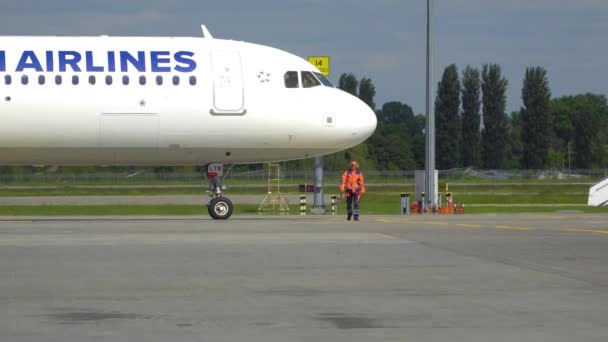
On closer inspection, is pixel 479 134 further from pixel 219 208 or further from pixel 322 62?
pixel 219 208

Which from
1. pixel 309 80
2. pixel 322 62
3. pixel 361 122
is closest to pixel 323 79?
pixel 309 80

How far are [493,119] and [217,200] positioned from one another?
295ft

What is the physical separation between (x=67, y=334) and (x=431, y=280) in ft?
20.0

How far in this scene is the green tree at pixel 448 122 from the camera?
114000 millimetres

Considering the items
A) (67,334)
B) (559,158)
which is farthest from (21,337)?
(559,158)

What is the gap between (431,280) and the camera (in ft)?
50.4

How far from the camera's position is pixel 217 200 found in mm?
31344

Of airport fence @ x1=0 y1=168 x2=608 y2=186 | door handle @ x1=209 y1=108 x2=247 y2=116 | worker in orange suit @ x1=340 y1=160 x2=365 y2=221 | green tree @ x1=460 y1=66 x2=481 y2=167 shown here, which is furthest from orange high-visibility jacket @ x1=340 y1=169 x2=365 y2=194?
green tree @ x1=460 y1=66 x2=481 y2=167

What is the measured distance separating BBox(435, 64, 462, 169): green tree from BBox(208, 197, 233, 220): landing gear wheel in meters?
83.3

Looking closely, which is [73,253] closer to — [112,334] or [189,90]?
[112,334]

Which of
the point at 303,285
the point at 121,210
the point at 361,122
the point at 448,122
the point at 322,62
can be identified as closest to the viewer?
the point at 303,285

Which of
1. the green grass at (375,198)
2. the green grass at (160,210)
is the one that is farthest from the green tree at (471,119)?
the green grass at (160,210)

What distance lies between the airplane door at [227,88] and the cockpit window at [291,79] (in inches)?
52.0

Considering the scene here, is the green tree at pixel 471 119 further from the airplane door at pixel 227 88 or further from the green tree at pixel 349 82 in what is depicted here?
the airplane door at pixel 227 88
